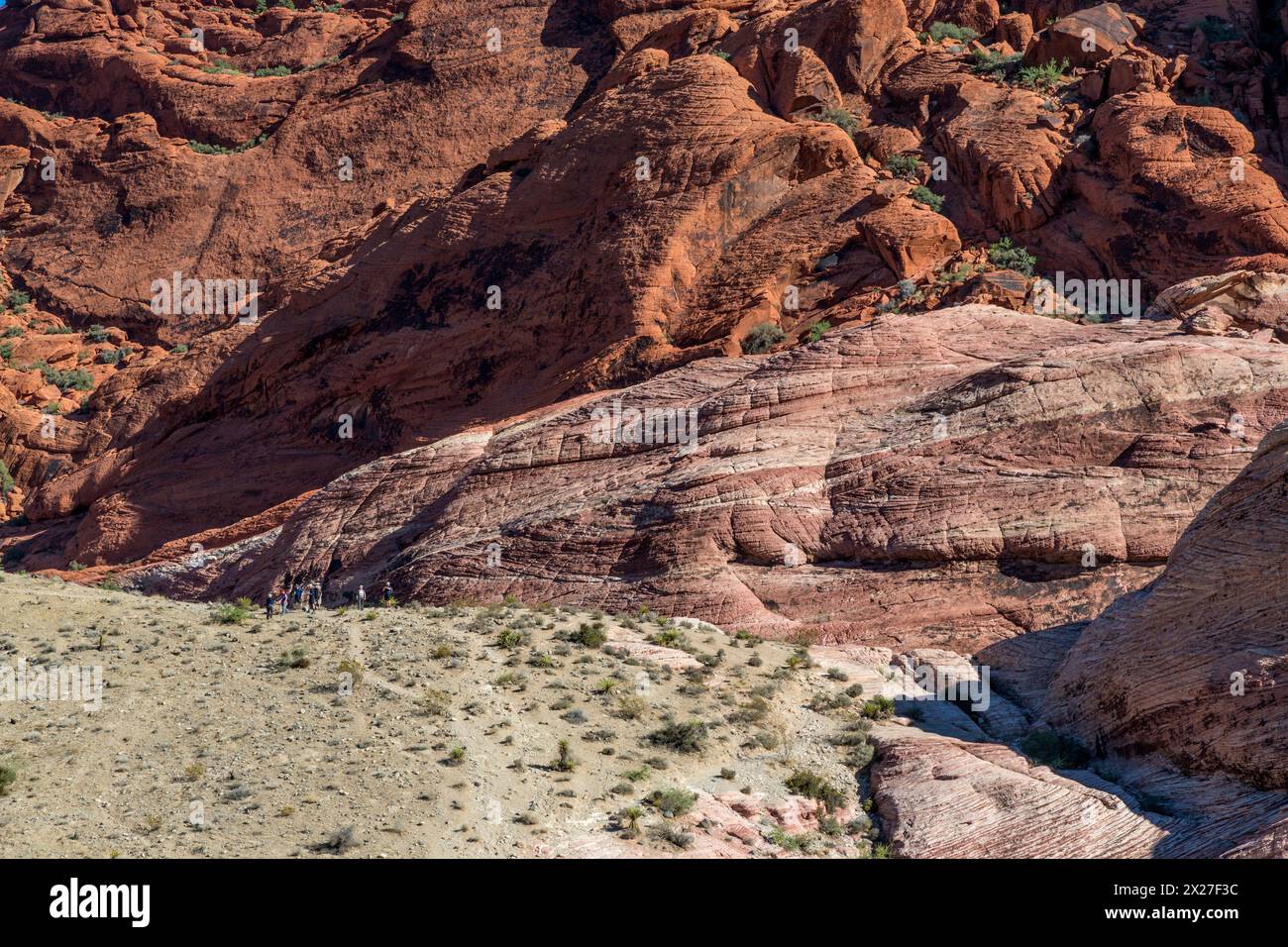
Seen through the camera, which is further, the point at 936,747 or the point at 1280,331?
the point at 1280,331

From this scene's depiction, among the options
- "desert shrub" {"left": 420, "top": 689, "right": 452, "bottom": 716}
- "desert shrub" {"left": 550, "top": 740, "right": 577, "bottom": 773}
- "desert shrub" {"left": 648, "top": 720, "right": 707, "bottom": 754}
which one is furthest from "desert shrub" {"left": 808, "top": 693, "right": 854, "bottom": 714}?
"desert shrub" {"left": 420, "top": 689, "right": 452, "bottom": 716}

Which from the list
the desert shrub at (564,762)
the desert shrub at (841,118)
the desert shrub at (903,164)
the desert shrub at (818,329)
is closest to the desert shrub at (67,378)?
the desert shrub at (841,118)

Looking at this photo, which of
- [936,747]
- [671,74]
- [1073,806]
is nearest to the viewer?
[1073,806]

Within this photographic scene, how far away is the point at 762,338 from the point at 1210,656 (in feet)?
63.1

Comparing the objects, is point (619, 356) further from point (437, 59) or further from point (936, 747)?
point (437, 59)

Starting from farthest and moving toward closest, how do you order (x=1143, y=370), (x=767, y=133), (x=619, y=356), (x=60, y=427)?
(x=60, y=427), (x=767, y=133), (x=619, y=356), (x=1143, y=370)

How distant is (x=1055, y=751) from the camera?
19078 millimetres

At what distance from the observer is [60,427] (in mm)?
51438

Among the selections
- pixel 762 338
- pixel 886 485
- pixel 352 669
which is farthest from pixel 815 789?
pixel 762 338

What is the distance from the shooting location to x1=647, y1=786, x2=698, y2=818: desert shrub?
1720cm

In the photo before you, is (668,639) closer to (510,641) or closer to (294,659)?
(510,641)

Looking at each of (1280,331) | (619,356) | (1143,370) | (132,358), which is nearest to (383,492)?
(619,356)

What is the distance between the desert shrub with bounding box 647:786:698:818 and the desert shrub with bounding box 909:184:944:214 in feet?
80.5
